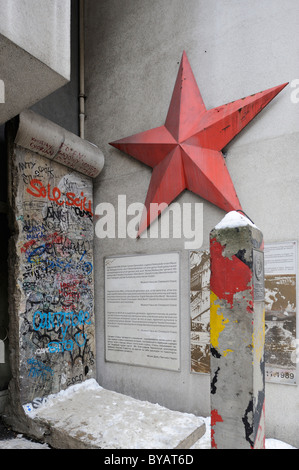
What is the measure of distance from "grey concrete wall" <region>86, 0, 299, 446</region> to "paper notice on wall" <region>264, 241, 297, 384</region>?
127mm

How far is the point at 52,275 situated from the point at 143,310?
43.2 inches

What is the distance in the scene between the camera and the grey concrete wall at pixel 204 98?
130 inches

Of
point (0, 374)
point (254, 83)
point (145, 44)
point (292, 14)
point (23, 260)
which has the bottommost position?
point (0, 374)

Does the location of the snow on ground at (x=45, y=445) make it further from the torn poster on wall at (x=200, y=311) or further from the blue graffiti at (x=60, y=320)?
the blue graffiti at (x=60, y=320)

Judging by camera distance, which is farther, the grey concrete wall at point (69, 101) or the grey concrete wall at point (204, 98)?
the grey concrete wall at point (69, 101)

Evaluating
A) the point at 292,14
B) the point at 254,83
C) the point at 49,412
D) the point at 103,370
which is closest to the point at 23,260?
the point at 49,412

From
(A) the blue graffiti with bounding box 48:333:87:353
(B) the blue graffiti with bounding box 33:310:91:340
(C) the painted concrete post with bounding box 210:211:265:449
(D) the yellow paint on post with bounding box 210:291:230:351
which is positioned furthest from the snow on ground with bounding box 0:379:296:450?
(D) the yellow paint on post with bounding box 210:291:230:351

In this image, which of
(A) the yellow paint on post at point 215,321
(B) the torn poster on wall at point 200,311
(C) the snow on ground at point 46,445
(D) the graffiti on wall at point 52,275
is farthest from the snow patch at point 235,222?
(D) the graffiti on wall at point 52,275

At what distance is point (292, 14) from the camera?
3336 mm

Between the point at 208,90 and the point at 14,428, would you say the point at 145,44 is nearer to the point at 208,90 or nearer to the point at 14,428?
the point at 208,90

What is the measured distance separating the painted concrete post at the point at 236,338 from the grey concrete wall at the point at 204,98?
4.31 ft

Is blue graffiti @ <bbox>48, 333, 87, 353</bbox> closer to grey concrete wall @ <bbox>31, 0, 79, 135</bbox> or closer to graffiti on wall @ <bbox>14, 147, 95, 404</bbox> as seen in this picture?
graffiti on wall @ <bbox>14, 147, 95, 404</bbox>

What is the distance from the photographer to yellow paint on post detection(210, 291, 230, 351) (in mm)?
2115

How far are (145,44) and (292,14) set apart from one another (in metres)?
1.74
